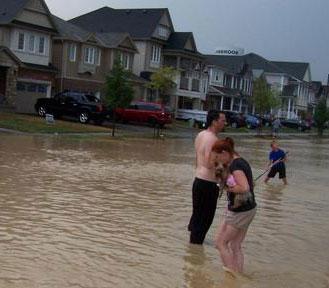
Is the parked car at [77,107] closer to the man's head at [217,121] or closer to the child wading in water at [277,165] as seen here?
the child wading in water at [277,165]

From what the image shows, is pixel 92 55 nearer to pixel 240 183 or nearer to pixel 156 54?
pixel 156 54

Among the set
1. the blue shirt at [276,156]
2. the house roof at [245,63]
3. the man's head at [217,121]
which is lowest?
the blue shirt at [276,156]

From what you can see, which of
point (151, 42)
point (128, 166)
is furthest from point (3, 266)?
point (151, 42)

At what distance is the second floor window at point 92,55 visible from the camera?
159ft

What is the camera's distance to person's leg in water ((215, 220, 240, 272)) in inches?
275

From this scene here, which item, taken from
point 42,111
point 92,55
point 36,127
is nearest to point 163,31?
point 92,55

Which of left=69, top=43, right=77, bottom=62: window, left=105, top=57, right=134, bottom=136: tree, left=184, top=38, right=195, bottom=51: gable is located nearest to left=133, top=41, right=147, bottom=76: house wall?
left=184, top=38, right=195, bottom=51: gable

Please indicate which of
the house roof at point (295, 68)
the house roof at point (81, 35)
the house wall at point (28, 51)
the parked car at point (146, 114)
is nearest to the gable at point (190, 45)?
the house roof at point (81, 35)

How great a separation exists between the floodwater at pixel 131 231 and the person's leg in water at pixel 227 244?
6.7 inches

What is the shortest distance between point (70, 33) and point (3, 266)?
1659 inches

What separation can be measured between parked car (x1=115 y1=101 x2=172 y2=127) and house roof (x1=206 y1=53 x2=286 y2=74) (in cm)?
3438

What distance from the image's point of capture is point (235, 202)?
A: 6.82 meters

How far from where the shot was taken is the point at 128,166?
741 inches

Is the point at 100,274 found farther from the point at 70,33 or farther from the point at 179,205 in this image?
the point at 70,33
